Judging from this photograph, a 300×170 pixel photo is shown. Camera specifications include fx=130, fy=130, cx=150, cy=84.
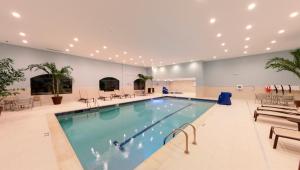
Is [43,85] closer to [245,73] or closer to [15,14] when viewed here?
[15,14]

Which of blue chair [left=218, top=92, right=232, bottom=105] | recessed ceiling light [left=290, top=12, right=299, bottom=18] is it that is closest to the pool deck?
recessed ceiling light [left=290, top=12, right=299, bottom=18]

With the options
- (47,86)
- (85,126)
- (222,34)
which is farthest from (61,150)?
(47,86)

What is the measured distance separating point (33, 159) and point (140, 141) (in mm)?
2486

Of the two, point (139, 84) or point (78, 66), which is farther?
point (139, 84)

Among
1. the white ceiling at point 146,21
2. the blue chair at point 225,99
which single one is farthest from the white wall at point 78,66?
the blue chair at point 225,99

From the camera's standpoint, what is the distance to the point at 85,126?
17.0 feet

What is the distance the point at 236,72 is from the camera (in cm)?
1073

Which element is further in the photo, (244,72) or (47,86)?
(244,72)

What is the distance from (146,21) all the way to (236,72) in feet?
31.5

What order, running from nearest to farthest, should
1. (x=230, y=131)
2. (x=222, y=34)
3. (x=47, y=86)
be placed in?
1. (x=230, y=131)
2. (x=222, y=34)
3. (x=47, y=86)

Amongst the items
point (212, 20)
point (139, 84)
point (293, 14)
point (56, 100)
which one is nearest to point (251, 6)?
point (212, 20)

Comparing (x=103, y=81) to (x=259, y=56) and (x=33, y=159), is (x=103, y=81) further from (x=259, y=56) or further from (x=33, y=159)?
(x=259, y=56)

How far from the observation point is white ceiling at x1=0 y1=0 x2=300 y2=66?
3.61m

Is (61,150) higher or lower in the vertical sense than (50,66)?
lower
